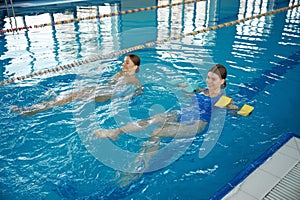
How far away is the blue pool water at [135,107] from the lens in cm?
266

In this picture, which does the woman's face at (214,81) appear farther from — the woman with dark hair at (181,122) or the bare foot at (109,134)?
the bare foot at (109,134)

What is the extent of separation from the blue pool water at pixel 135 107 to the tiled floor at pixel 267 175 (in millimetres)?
262

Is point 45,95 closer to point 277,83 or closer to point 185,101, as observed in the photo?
point 185,101

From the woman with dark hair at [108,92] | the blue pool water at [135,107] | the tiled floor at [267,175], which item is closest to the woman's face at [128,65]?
the woman with dark hair at [108,92]

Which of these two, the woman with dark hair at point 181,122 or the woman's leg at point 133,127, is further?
the woman's leg at point 133,127

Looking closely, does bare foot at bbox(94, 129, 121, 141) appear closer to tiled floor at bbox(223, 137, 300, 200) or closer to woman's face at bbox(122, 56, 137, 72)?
tiled floor at bbox(223, 137, 300, 200)

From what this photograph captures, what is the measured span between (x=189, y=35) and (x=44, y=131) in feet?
17.1

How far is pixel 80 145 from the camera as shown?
3137 millimetres

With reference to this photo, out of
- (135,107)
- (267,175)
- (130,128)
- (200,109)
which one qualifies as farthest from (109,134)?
(267,175)

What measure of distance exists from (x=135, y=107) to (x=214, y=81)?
3.81ft

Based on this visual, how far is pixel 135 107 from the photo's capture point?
399 cm

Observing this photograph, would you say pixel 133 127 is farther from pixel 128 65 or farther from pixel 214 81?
pixel 128 65

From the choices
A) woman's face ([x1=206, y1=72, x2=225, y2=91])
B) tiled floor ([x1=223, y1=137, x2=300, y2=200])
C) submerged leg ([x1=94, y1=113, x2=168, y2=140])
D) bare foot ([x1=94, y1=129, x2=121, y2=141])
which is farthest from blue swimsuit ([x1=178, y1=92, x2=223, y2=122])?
tiled floor ([x1=223, y1=137, x2=300, y2=200])

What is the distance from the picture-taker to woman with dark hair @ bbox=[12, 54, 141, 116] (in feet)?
12.4
